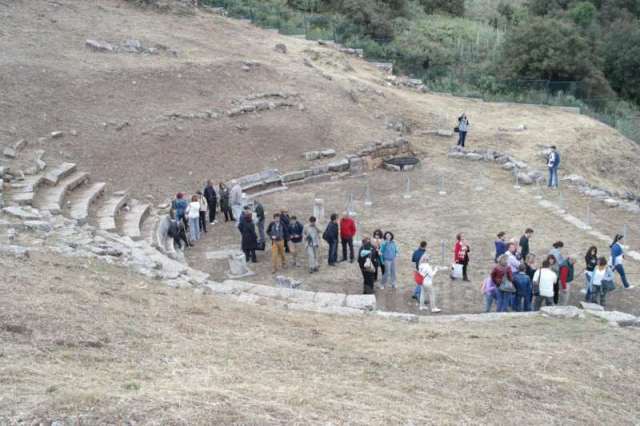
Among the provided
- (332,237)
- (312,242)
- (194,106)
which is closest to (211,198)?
(312,242)

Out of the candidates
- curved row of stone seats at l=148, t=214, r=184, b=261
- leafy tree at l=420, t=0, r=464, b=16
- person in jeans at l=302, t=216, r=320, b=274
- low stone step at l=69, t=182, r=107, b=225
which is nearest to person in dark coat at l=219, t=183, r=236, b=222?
curved row of stone seats at l=148, t=214, r=184, b=261

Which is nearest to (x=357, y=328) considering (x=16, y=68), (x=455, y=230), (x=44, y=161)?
(x=455, y=230)

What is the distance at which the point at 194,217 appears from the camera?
1942 centimetres

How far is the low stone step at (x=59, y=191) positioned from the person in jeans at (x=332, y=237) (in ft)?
21.6

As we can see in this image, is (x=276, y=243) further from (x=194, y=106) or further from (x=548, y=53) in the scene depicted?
(x=548, y=53)

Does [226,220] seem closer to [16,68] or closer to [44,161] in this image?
[44,161]

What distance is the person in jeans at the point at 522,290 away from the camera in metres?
15.1

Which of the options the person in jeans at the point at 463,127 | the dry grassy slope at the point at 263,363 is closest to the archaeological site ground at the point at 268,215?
the dry grassy slope at the point at 263,363

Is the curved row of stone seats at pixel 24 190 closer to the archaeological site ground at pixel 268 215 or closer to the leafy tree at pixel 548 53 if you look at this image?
the archaeological site ground at pixel 268 215

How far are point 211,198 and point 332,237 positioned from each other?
463 cm

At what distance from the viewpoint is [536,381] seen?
10977 millimetres

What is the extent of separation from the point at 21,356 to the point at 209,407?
2.86m

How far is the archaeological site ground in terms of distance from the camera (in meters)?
9.62

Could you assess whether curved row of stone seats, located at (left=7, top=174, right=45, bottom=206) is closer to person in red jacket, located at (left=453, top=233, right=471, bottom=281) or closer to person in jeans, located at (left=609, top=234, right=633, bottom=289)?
person in red jacket, located at (left=453, top=233, right=471, bottom=281)
